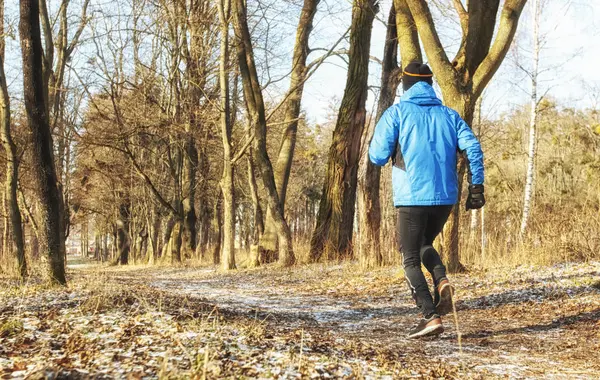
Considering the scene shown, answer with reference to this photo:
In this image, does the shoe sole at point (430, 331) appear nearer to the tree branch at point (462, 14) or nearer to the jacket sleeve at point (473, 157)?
the jacket sleeve at point (473, 157)

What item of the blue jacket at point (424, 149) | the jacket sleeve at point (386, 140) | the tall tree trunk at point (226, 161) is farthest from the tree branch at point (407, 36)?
the tall tree trunk at point (226, 161)

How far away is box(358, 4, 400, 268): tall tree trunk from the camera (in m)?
10.6

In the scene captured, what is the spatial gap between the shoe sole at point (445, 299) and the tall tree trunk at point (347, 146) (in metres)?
9.07

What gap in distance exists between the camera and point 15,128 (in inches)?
872

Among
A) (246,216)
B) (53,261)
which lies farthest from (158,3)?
(246,216)

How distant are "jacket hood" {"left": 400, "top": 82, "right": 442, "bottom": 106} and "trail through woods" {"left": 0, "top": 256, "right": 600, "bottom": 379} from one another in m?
1.98

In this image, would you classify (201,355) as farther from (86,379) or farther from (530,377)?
(530,377)

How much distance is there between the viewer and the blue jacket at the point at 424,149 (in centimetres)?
456

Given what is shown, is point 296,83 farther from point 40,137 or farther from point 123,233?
point 123,233

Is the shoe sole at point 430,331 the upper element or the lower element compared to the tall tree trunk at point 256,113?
lower

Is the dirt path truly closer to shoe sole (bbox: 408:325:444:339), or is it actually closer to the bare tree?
shoe sole (bbox: 408:325:444:339)

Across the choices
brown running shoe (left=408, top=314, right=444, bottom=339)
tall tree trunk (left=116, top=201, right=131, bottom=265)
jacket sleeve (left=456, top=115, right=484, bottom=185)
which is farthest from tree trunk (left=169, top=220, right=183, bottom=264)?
jacket sleeve (left=456, top=115, right=484, bottom=185)

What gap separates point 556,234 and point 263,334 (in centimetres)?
736

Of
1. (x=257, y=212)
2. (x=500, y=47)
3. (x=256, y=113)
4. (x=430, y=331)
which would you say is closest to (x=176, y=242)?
(x=257, y=212)
